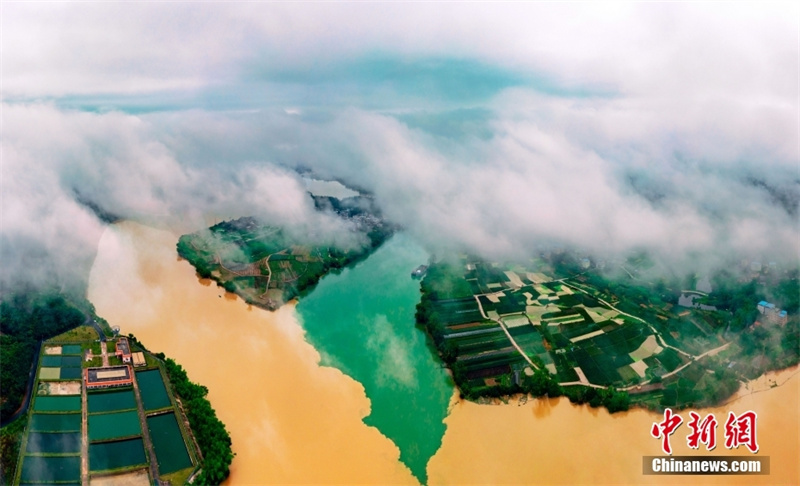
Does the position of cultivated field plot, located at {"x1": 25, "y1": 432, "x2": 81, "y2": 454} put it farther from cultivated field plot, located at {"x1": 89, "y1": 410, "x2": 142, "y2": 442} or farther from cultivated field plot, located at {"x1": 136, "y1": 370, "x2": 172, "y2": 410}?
cultivated field plot, located at {"x1": 136, "y1": 370, "x2": 172, "y2": 410}

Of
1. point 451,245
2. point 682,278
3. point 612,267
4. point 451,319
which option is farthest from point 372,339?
point 682,278

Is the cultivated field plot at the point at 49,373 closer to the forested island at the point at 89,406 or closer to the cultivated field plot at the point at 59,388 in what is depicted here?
the forested island at the point at 89,406

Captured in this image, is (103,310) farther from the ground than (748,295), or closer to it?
farther from the ground

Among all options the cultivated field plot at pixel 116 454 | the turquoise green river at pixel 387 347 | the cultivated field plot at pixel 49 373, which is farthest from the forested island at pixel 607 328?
the cultivated field plot at pixel 49 373

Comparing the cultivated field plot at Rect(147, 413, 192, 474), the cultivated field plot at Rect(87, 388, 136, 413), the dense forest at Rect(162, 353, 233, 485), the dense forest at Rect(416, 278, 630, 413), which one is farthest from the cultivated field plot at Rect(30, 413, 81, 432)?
the dense forest at Rect(416, 278, 630, 413)

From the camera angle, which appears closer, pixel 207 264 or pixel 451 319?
pixel 451 319

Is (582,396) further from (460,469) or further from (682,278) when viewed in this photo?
(682,278)
